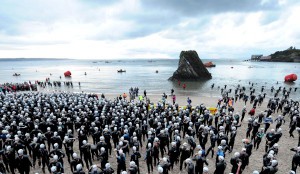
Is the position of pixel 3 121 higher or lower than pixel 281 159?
higher

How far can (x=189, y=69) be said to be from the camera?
65.3m

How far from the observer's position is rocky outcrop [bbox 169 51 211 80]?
65188 mm

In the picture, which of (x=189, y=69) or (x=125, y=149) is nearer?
(x=125, y=149)

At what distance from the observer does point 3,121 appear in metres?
14.6

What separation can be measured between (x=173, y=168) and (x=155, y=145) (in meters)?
2.03

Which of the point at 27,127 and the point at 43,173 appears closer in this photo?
the point at 43,173

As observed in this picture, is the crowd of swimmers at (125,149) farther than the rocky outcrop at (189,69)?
No

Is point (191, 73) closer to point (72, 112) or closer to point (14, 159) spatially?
point (72, 112)

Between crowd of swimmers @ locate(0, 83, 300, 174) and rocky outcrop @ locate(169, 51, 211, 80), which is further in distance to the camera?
rocky outcrop @ locate(169, 51, 211, 80)

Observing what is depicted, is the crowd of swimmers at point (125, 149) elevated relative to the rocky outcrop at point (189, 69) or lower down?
lower down

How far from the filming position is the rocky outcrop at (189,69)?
65188 millimetres

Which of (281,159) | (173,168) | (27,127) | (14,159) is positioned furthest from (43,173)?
(281,159)

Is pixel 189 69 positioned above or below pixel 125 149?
above

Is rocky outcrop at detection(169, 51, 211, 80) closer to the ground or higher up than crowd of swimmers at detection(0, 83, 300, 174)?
higher up
